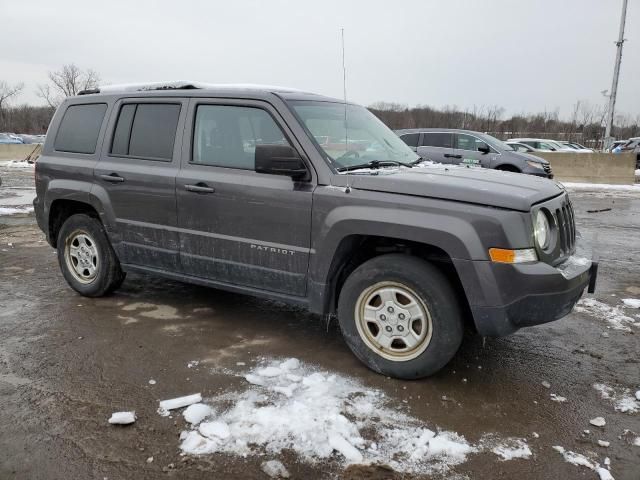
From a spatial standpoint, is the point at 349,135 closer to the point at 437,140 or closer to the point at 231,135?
the point at 231,135

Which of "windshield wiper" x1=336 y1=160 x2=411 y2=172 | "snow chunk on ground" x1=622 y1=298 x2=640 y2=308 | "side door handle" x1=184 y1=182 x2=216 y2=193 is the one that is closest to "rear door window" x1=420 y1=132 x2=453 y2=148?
"snow chunk on ground" x1=622 y1=298 x2=640 y2=308

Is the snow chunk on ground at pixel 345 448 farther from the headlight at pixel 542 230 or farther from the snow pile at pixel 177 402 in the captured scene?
the headlight at pixel 542 230

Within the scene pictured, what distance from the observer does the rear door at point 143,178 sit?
4.36 metres

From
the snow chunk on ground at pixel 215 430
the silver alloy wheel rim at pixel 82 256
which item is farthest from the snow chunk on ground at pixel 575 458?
the silver alloy wheel rim at pixel 82 256

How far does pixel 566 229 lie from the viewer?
3.57 meters

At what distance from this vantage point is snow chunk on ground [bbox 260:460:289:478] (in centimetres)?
255

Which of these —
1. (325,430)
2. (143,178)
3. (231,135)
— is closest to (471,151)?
(231,135)

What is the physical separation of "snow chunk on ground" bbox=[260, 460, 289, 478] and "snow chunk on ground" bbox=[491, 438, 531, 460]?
44.4 inches

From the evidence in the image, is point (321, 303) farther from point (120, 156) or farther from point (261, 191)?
point (120, 156)

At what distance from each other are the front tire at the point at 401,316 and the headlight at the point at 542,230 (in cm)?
61

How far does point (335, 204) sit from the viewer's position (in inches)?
139

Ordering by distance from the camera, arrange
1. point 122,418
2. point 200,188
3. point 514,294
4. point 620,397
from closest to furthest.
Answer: point 122,418, point 514,294, point 620,397, point 200,188

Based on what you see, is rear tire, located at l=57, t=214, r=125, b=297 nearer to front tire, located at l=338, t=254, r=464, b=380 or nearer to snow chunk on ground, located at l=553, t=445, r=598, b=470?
front tire, located at l=338, t=254, r=464, b=380

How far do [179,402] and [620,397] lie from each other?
9.22 feet
